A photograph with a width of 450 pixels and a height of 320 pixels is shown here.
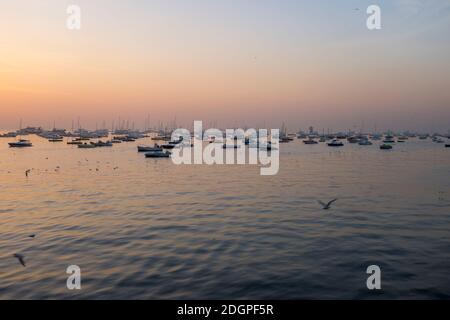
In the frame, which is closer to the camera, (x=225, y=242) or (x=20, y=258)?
(x=20, y=258)

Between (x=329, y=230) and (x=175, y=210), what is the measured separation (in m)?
11.9

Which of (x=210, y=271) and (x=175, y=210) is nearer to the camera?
(x=210, y=271)

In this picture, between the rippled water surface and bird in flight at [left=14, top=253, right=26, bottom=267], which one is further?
bird in flight at [left=14, top=253, right=26, bottom=267]

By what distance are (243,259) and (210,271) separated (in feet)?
6.61

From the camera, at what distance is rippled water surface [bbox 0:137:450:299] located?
13.0 m

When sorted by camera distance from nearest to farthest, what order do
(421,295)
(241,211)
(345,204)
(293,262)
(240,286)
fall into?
(421,295) < (240,286) < (293,262) < (241,211) < (345,204)

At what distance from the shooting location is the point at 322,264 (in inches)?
600

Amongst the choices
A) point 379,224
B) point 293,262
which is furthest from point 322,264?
point 379,224

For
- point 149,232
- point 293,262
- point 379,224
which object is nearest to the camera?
point 293,262

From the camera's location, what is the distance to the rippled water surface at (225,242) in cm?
1303

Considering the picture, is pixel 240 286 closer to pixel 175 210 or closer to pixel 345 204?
pixel 175 210

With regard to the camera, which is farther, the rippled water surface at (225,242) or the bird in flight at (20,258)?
the bird in flight at (20,258)

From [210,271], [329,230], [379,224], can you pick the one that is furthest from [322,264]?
[379,224]

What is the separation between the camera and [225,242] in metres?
18.7
